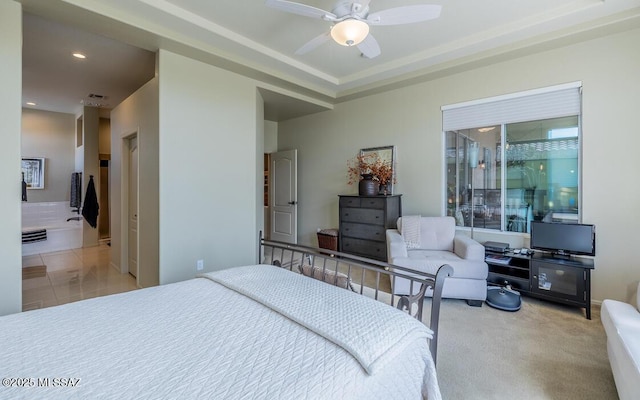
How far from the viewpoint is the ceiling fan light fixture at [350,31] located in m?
2.24

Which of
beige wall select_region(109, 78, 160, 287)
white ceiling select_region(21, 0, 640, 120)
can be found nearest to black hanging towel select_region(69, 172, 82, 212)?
beige wall select_region(109, 78, 160, 287)

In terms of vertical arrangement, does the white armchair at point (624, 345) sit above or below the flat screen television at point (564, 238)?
below

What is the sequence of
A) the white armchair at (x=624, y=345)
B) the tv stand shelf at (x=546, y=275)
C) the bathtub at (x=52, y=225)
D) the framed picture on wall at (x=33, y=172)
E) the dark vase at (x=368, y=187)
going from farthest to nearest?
the framed picture on wall at (x=33, y=172)
the bathtub at (x=52, y=225)
the dark vase at (x=368, y=187)
the tv stand shelf at (x=546, y=275)
the white armchair at (x=624, y=345)

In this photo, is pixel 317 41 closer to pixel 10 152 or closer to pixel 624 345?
pixel 10 152

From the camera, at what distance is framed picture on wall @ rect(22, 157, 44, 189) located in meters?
6.05

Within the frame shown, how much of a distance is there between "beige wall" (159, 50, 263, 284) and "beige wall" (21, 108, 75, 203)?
16.5 feet

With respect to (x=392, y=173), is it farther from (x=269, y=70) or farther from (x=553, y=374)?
(x=553, y=374)

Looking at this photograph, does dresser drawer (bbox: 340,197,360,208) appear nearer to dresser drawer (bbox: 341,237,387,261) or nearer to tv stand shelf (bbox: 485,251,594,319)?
dresser drawer (bbox: 341,237,387,261)

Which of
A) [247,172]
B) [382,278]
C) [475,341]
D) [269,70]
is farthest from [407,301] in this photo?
[269,70]

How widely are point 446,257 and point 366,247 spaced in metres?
1.30

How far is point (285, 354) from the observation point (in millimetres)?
1072

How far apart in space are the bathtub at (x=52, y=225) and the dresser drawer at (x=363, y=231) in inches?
215

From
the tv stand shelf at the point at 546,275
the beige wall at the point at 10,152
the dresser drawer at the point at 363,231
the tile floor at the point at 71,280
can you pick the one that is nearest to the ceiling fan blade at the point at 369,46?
the dresser drawer at the point at 363,231

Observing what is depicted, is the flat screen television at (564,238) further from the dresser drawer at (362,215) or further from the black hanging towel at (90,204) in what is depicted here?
the black hanging towel at (90,204)
